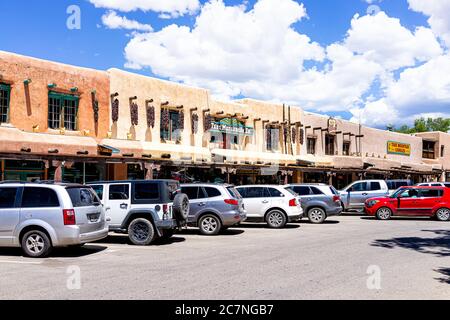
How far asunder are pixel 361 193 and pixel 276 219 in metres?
9.36

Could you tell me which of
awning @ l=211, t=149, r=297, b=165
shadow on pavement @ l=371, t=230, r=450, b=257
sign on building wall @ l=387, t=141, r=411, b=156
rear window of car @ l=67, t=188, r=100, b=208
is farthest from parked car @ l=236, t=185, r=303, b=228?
sign on building wall @ l=387, t=141, r=411, b=156

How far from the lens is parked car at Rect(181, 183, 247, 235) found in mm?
15781

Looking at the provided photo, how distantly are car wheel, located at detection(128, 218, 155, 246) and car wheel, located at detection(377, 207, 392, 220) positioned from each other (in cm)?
1331

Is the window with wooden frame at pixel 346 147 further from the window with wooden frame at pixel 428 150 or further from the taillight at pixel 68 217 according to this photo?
the taillight at pixel 68 217

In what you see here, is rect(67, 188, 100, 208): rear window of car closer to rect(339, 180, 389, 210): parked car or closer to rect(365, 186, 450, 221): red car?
rect(365, 186, 450, 221): red car

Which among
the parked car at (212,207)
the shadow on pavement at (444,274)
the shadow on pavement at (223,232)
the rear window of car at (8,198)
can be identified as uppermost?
the rear window of car at (8,198)

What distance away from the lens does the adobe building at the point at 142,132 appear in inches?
796

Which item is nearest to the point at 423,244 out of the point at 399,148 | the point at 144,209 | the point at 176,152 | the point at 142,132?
the point at 144,209

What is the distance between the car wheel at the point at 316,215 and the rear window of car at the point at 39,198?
12.5 meters

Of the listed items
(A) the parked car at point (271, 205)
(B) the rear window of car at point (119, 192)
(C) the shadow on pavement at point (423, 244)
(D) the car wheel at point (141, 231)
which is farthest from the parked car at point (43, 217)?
(A) the parked car at point (271, 205)

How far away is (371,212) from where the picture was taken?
2306cm

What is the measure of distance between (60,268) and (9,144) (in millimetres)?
11037
